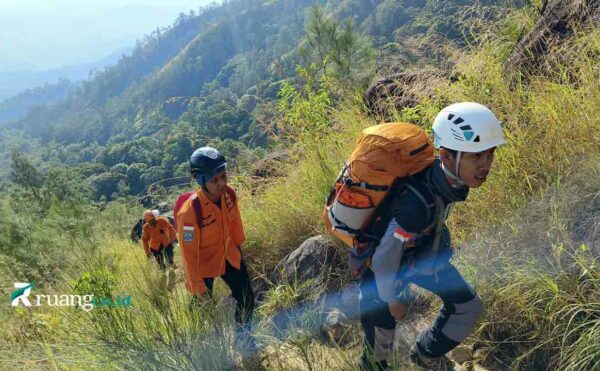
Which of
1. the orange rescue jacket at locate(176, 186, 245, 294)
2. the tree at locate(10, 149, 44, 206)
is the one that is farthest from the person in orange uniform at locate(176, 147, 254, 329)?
the tree at locate(10, 149, 44, 206)

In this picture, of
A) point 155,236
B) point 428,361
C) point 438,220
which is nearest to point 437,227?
point 438,220

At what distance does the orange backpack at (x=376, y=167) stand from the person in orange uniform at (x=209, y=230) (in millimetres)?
1214

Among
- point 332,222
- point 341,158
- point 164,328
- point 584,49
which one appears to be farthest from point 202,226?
point 584,49

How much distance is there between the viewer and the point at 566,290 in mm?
2178

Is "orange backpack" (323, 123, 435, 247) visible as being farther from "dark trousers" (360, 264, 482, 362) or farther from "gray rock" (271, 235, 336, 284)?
"gray rock" (271, 235, 336, 284)

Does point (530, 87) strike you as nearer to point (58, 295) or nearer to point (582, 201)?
point (582, 201)

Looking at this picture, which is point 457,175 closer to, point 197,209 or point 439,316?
point 439,316

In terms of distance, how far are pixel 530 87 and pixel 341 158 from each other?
6.02 feet

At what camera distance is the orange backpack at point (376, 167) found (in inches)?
77.3

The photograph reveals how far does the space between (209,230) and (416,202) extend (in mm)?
1732

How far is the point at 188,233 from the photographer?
9.95 feet

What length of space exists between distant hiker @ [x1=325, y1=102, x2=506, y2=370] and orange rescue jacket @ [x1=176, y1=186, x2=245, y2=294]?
1192mm

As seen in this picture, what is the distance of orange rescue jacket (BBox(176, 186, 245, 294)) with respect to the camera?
3.04 m

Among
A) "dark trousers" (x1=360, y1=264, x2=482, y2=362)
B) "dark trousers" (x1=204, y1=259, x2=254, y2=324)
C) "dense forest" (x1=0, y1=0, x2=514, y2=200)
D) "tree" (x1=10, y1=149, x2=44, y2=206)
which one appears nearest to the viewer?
"dark trousers" (x1=360, y1=264, x2=482, y2=362)
